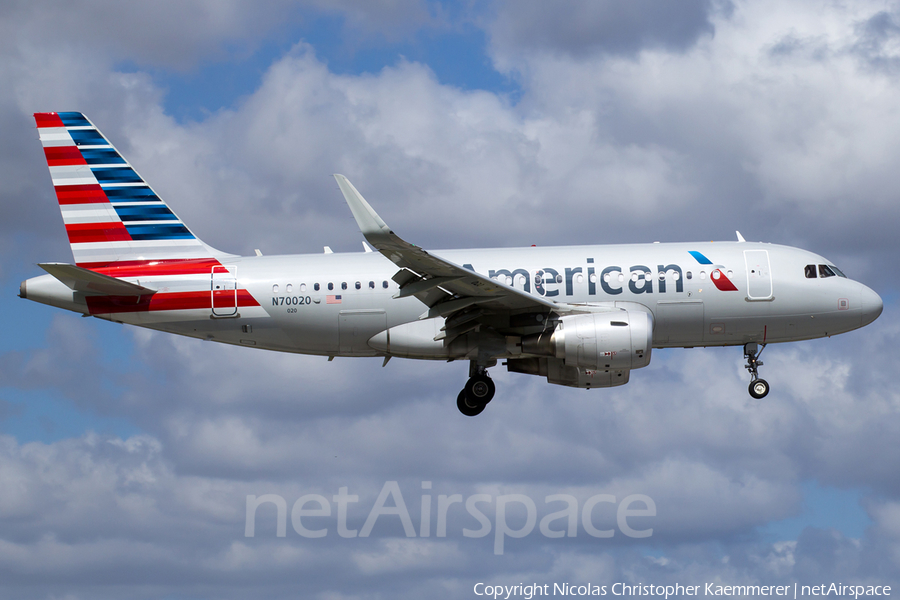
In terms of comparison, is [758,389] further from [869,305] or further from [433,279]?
[433,279]

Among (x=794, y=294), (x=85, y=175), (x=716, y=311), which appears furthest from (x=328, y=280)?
(x=794, y=294)

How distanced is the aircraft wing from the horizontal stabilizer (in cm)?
931

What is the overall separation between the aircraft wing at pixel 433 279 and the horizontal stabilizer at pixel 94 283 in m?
9.31

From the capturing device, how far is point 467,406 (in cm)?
3272

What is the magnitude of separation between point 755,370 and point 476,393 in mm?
9257

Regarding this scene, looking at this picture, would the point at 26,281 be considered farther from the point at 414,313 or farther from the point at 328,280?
Result: the point at 414,313

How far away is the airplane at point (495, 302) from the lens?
31000 millimetres

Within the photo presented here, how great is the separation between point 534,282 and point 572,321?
7.65 feet

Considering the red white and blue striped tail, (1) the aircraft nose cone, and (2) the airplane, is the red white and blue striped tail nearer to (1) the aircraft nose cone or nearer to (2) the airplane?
(2) the airplane

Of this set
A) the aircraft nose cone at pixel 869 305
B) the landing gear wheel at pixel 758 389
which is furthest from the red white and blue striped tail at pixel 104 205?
the aircraft nose cone at pixel 869 305

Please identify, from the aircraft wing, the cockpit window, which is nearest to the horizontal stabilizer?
the aircraft wing

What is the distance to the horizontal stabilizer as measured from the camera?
30.6m

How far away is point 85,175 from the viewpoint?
35.2 m

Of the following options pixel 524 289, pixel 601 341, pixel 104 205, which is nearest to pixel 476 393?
pixel 524 289
